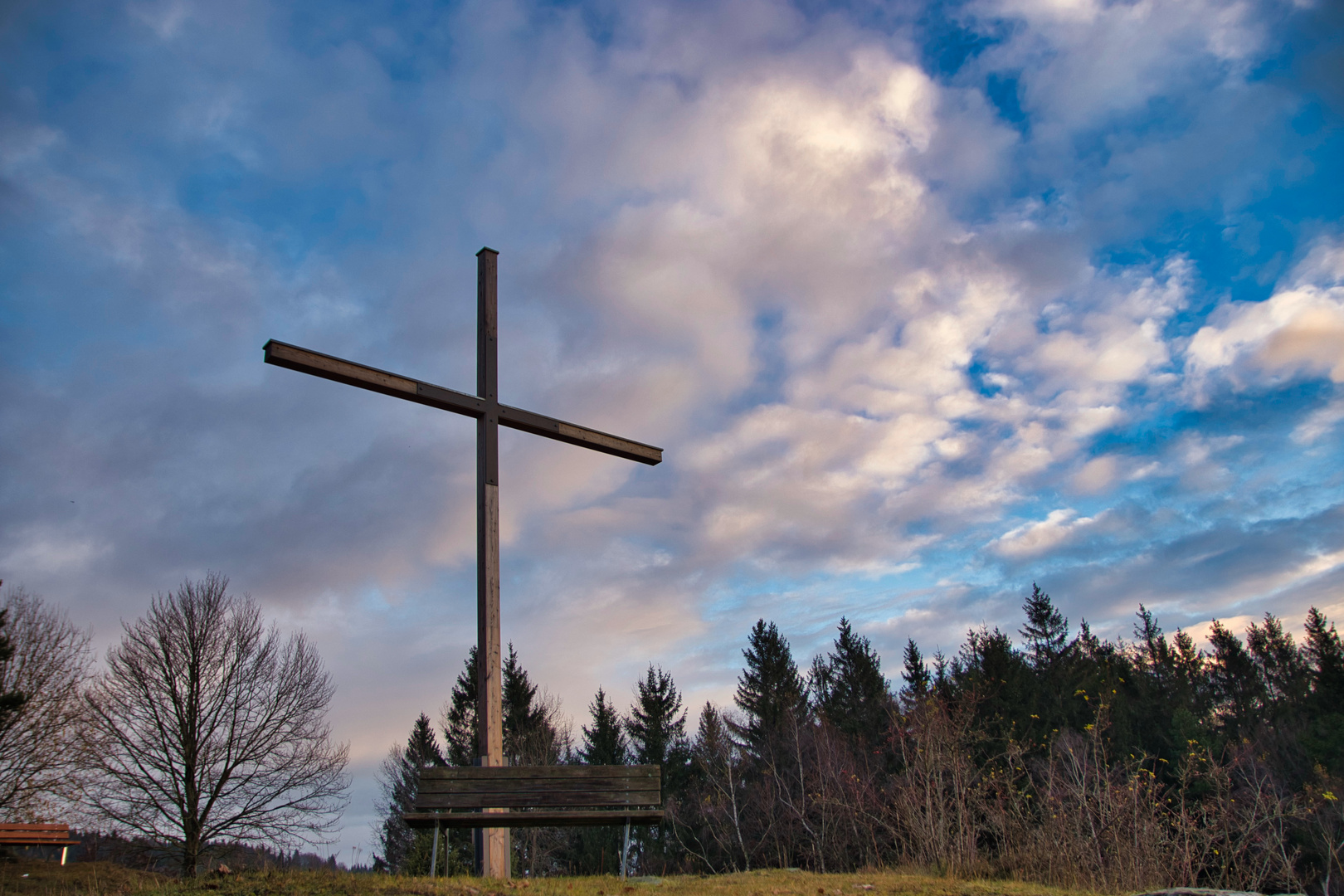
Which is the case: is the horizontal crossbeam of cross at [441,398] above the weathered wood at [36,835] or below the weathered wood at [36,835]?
above

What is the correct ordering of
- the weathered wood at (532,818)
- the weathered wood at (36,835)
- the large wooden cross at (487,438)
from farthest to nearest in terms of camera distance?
the weathered wood at (36,835)
the large wooden cross at (487,438)
the weathered wood at (532,818)

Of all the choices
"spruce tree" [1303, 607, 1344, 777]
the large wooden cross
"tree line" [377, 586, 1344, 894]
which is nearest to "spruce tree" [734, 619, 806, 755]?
"tree line" [377, 586, 1344, 894]

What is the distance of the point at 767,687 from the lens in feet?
126

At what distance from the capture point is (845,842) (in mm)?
24094

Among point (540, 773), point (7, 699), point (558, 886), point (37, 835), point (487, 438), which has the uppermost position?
point (487, 438)

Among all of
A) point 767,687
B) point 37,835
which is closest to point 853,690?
point 767,687

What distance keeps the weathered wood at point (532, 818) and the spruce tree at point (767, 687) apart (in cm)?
3030

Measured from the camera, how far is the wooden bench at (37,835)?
18125 mm

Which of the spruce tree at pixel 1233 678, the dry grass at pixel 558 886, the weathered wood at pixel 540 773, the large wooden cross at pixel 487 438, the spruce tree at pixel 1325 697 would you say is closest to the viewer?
the dry grass at pixel 558 886

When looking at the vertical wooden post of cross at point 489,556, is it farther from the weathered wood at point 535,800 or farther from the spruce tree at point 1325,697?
the spruce tree at point 1325,697

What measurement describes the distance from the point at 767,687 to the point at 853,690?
402 centimetres

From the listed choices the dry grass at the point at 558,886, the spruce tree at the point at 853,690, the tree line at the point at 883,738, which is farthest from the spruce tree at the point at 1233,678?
the dry grass at the point at 558,886

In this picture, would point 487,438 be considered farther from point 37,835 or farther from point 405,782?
point 405,782

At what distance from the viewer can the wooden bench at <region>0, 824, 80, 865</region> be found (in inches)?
714
